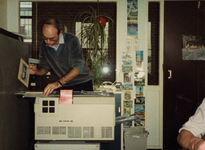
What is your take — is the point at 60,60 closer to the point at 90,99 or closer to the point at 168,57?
the point at 90,99

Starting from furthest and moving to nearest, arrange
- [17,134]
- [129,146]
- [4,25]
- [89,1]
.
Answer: [89,1] → [4,25] → [129,146] → [17,134]

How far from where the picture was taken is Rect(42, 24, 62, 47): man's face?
2.27 m

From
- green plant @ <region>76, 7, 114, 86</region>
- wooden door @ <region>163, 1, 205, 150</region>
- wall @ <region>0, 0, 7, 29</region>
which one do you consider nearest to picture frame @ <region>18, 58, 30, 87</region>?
green plant @ <region>76, 7, 114, 86</region>

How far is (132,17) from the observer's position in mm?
3217

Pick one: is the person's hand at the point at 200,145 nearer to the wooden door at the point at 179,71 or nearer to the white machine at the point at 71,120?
the white machine at the point at 71,120

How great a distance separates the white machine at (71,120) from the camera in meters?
1.34

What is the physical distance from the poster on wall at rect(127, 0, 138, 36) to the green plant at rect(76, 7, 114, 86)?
0.44 metres

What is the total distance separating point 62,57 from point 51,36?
0.88ft

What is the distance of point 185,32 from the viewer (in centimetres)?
330

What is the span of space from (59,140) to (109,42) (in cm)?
209

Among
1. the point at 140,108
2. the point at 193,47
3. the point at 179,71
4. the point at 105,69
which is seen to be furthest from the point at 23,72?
the point at 193,47

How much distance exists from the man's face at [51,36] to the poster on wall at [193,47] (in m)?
2.12

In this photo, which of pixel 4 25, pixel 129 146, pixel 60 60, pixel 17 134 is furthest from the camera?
pixel 4 25

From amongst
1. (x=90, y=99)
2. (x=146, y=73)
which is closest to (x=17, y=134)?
(x=90, y=99)
